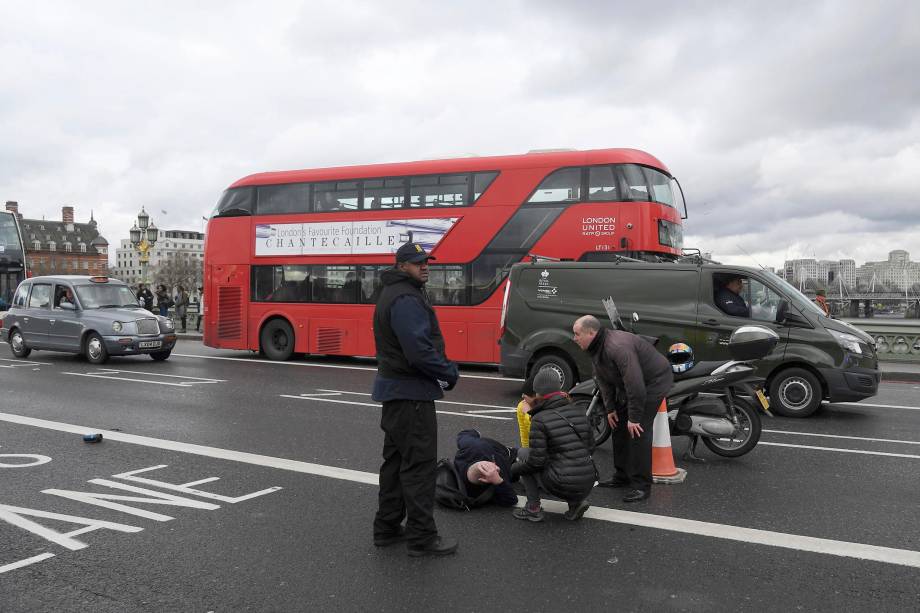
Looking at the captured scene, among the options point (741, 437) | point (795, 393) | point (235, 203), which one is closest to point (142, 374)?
point (235, 203)

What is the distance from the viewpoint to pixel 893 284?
82.3 meters

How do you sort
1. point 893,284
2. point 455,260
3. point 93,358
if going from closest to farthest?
point 455,260 < point 93,358 < point 893,284

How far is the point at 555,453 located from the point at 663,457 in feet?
5.46

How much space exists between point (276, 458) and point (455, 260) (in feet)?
26.8

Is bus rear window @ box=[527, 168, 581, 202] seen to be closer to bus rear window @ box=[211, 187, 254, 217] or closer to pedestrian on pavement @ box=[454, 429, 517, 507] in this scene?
bus rear window @ box=[211, 187, 254, 217]

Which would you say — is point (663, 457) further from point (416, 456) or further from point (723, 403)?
point (416, 456)

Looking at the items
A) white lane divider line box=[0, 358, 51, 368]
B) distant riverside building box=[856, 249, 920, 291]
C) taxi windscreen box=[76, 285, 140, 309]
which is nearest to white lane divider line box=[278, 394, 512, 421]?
white lane divider line box=[0, 358, 51, 368]

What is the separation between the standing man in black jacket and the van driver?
660cm

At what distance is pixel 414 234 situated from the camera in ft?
48.4

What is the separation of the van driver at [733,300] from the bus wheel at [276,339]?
33.2ft

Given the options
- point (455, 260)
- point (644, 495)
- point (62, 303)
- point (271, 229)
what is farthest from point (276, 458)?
point (62, 303)

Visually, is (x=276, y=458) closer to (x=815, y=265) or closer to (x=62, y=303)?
(x=62, y=303)

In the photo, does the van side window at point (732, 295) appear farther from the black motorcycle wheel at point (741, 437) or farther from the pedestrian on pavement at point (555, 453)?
the pedestrian on pavement at point (555, 453)

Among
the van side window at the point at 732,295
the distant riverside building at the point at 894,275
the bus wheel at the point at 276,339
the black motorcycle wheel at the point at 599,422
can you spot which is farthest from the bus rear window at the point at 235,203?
the distant riverside building at the point at 894,275
